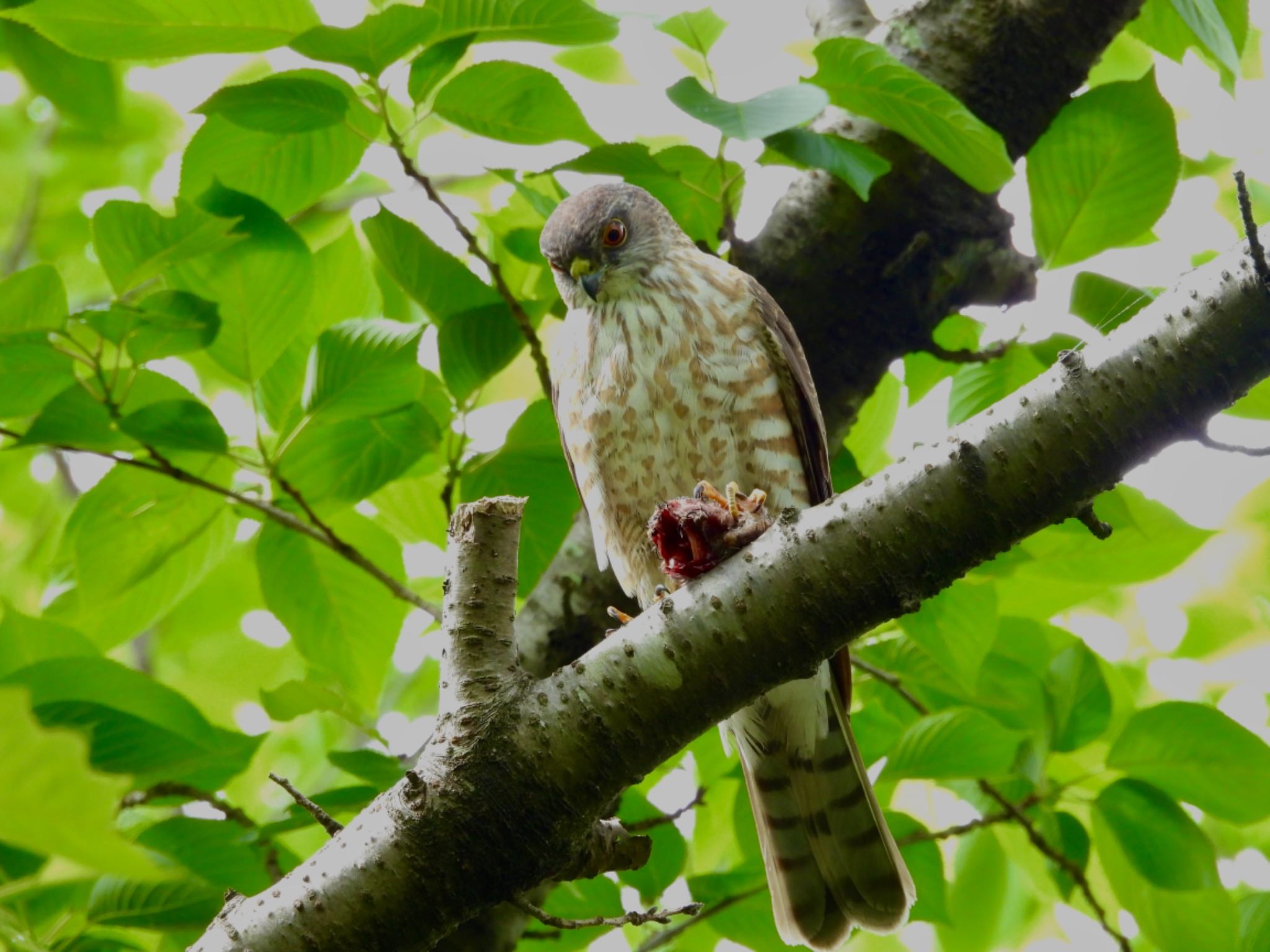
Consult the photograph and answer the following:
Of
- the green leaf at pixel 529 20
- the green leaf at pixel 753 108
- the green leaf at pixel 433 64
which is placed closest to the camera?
the green leaf at pixel 753 108

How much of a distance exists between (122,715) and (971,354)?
8.27ft

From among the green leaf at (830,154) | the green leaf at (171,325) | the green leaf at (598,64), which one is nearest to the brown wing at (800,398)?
the green leaf at (830,154)

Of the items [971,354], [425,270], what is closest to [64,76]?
[425,270]

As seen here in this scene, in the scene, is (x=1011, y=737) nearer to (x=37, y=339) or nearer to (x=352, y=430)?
(x=352, y=430)

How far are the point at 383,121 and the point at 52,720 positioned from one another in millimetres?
1683

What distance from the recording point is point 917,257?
3.89m

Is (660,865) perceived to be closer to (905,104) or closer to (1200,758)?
(1200,758)

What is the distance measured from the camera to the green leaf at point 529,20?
2.88m

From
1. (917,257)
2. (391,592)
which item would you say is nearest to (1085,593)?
(917,257)

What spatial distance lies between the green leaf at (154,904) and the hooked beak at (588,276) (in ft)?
7.30

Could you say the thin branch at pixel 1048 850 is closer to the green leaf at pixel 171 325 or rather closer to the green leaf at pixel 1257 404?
the green leaf at pixel 1257 404

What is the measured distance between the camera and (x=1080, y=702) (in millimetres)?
3391

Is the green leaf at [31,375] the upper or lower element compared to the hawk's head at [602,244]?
lower

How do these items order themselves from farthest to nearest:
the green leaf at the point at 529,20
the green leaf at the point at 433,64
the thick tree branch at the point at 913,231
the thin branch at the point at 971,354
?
the thick tree branch at the point at 913,231 < the thin branch at the point at 971,354 < the green leaf at the point at 433,64 < the green leaf at the point at 529,20
